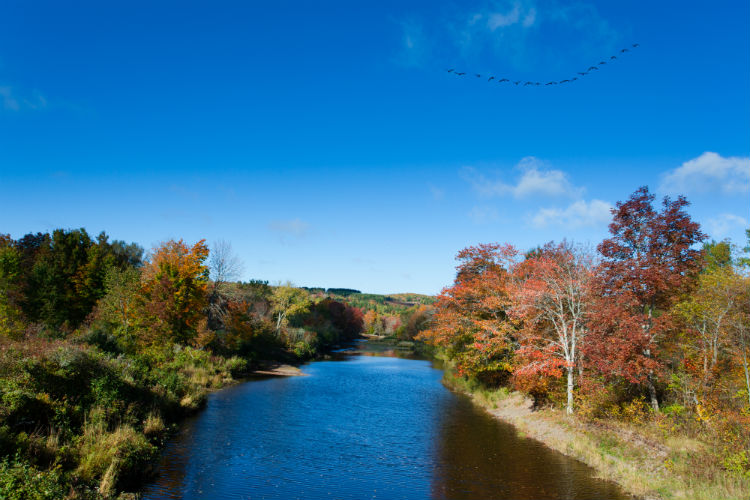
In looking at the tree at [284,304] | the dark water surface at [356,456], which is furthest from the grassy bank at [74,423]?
the tree at [284,304]

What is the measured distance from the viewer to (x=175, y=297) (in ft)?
136

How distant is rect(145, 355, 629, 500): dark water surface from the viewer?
16.5 m

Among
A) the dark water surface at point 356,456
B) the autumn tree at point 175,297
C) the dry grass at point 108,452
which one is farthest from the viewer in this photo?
the autumn tree at point 175,297

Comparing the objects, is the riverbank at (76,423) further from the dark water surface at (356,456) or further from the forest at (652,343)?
the forest at (652,343)

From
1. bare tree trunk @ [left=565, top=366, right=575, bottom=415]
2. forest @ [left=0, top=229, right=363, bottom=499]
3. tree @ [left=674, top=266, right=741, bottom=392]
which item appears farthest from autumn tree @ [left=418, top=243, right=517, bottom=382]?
forest @ [left=0, top=229, right=363, bottom=499]

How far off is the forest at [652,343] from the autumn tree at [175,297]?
28.7 metres

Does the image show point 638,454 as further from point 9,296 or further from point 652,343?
point 9,296

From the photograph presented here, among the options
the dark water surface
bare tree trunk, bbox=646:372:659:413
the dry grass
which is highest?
bare tree trunk, bbox=646:372:659:413

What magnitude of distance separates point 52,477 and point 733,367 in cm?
2633

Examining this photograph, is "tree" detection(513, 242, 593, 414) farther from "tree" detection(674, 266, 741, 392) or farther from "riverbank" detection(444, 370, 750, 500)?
"tree" detection(674, 266, 741, 392)

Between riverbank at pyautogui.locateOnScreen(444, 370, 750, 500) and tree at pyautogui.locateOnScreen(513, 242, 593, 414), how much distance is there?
93.1 inches

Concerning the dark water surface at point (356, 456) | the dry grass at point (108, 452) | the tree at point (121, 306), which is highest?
the tree at point (121, 306)

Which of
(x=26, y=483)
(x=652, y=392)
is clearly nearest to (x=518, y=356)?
(x=652, y=392)

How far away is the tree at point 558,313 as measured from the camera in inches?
996
